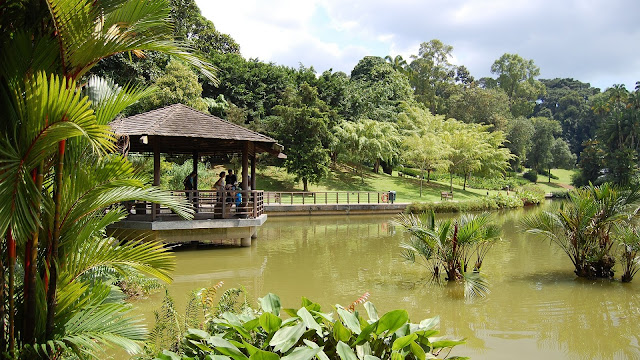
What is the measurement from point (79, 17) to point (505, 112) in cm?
5713

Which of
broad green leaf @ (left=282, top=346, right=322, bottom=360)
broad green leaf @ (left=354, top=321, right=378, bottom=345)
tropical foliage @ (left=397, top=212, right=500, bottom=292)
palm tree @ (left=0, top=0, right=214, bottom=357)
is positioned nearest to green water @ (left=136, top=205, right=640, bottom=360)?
tropical foliage @ (left=397, top=212, right=500, bottom=292)

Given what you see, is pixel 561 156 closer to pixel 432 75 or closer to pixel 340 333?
pixel 432 75

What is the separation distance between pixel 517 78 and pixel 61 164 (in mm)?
71731

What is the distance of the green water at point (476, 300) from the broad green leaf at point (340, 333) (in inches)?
132

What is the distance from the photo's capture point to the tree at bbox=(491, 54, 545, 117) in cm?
6569

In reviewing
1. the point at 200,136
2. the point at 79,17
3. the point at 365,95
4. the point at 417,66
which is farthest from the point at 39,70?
the point at 417,66

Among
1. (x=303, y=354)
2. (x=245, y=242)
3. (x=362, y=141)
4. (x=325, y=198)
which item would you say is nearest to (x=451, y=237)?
(x=303, y=354)

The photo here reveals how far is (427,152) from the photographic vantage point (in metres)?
32.7

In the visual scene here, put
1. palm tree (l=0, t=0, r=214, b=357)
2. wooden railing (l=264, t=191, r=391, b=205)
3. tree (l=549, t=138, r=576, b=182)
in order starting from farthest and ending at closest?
tree (l=549, t=138, r=576, b=182) < wooden railing (l=264, t=191, r=391, b=205) < palm tree (l=0, t=0, r=214, b=357)

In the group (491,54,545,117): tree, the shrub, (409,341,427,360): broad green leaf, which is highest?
(491,54,545,117): tree

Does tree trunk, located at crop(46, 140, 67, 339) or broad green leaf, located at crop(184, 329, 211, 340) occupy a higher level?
tree trunk, located at crop(46, 140, 67, 339)

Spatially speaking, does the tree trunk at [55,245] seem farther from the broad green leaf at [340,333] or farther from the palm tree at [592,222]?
the palm tree at [592,222]

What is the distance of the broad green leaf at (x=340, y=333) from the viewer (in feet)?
11.7

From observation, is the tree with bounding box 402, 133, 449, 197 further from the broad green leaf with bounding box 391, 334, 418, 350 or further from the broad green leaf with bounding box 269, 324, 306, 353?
the broad green leaf with bounding box 269, 324, 306, 353
